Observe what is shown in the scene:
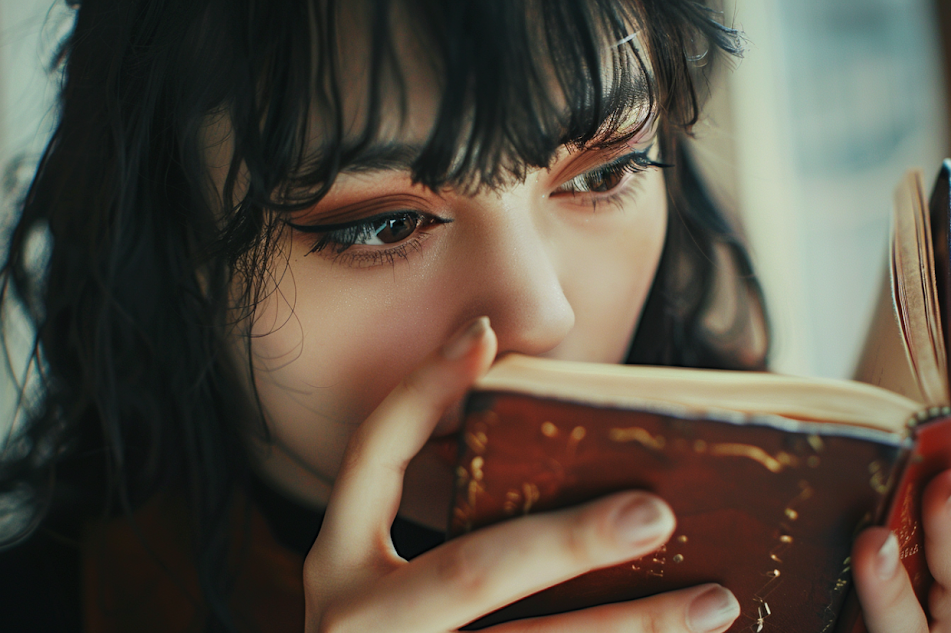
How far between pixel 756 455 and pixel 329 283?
0.36m

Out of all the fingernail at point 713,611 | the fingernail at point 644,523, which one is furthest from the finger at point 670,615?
the fingernail at point 644,523

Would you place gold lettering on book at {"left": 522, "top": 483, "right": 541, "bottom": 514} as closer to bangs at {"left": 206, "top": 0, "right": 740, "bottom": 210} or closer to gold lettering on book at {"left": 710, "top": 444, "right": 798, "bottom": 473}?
gold lettering on book at {"left": 710, "top": 444, "right": 798, "bottom": 473}

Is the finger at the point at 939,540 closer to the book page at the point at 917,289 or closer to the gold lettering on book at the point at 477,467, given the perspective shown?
the book page at the point at 917,289

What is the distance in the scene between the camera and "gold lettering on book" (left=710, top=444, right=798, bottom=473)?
31cm

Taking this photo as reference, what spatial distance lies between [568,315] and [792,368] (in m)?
1.28

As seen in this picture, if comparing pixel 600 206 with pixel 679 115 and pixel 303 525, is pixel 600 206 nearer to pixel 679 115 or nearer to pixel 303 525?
pixel 679 115

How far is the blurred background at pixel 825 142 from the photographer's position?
137cm

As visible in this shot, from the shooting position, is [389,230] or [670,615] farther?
[389,230]

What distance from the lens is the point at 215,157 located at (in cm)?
51

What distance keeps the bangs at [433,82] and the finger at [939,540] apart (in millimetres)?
348

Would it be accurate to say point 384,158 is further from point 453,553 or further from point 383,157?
point 453,553

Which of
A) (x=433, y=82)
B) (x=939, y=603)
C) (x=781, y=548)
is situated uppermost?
(x=433, y=82)

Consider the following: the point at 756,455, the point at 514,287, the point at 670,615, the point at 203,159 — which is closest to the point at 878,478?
the point at 756,455

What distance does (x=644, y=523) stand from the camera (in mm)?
324
